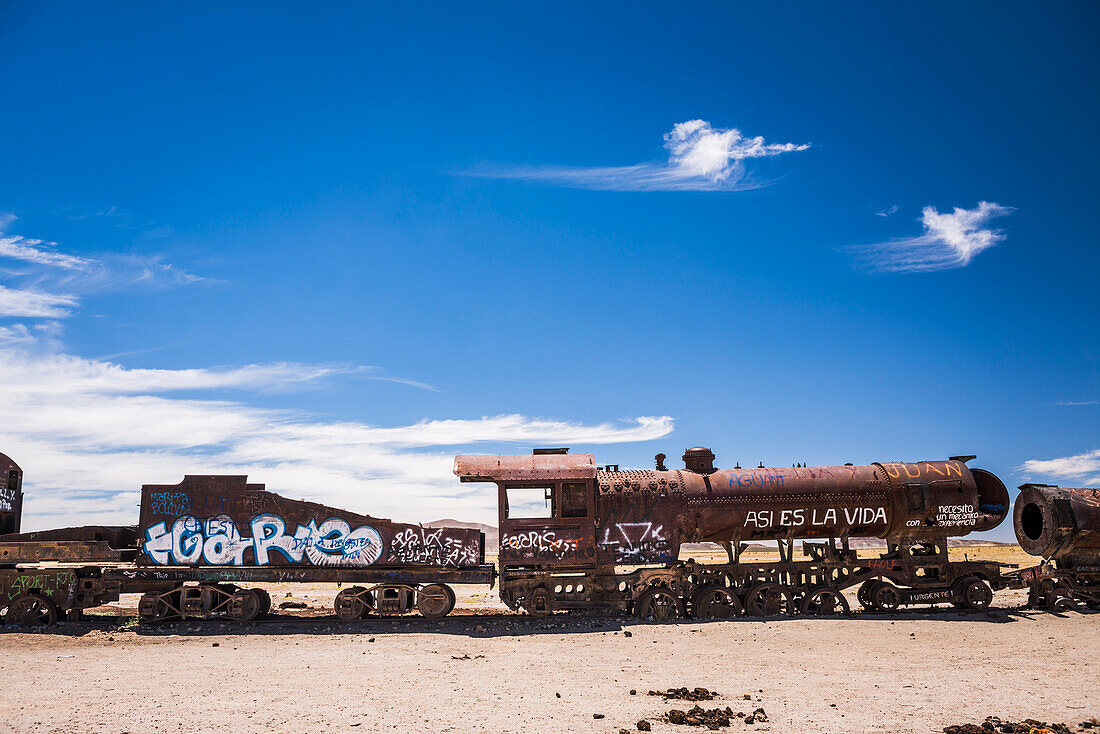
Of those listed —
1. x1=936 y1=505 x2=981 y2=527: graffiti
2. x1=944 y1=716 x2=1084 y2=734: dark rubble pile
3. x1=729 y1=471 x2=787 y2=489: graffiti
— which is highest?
x1=729 y1=471 x2=787 y2=489: graffiti

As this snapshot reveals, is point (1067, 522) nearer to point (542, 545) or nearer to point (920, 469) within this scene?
point (920, 469)

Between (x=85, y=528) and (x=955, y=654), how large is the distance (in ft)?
67.0

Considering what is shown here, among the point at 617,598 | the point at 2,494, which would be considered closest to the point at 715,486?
the point at 617,598

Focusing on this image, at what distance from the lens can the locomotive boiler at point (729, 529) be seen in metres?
18.3

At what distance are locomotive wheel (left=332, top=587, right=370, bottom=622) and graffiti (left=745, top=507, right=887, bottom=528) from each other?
396 inches

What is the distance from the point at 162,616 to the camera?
18062 mm

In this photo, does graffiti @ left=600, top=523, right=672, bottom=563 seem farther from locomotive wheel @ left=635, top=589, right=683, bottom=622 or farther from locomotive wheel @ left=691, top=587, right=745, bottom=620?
locomotive wheel @ left=691, top=587, right=745, bottom=620

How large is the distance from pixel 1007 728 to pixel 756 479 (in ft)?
34.2


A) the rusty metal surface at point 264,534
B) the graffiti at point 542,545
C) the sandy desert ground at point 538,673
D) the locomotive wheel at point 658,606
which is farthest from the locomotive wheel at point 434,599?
the locomotive wheel at point 658,606

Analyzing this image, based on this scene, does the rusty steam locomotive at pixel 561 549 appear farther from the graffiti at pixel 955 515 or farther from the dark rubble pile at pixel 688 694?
the dark rubble pile at pixel 688 694

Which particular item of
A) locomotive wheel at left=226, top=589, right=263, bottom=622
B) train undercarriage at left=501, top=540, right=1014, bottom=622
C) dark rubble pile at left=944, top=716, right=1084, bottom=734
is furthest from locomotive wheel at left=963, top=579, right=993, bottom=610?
locomotive wheel at left=226, top=589, right=263, bottom=622

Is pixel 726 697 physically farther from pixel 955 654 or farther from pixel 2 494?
pixel 2 494

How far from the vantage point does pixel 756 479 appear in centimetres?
1927

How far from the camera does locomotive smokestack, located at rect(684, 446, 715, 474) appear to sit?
65.1 ft
